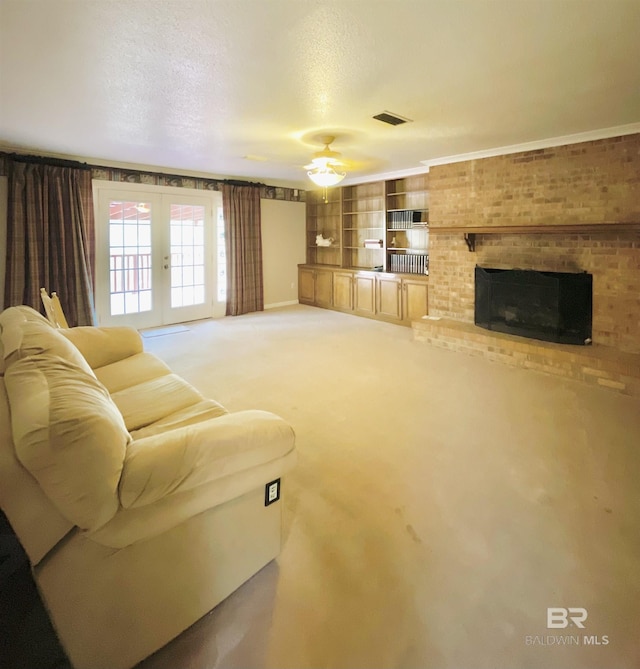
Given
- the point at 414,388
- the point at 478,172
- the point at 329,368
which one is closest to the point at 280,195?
the point at 478,172

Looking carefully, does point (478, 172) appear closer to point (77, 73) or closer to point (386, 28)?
point (386, 28)

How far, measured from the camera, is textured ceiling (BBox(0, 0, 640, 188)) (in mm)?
1958

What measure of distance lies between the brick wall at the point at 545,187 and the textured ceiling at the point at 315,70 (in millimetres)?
269

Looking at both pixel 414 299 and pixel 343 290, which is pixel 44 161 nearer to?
pixel 343 290

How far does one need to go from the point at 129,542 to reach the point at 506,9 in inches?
104

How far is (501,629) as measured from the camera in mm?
1479

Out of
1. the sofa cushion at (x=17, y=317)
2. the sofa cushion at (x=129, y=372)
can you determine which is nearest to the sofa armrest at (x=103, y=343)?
the sofa cushion at (x=129, y=372)

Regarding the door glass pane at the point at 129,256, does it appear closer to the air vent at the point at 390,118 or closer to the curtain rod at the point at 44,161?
the curtain rod at the point at 44,161

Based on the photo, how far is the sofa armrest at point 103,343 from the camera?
9.39ft

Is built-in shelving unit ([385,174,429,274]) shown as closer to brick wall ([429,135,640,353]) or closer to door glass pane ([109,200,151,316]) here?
brick wall ([429,135,640,353])

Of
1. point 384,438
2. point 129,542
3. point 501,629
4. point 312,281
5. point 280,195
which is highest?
point 280,195

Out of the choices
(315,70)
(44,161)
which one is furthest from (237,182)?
(315,70)

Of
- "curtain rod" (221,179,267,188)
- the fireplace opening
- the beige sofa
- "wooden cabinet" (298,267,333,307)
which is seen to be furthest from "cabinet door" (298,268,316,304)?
the beige sofa

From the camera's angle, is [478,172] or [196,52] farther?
[478,172]
